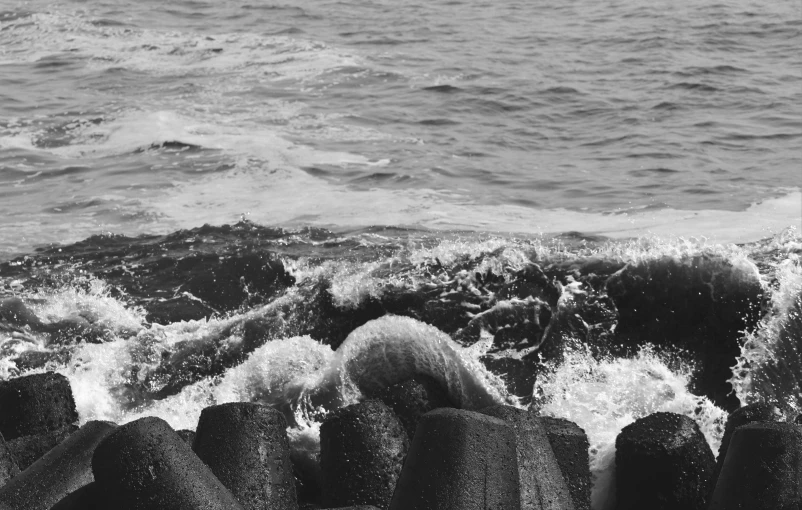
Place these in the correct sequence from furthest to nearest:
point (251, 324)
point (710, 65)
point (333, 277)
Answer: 1. point (710, 65)
2. point (333, 277)
3. point (251, 324)

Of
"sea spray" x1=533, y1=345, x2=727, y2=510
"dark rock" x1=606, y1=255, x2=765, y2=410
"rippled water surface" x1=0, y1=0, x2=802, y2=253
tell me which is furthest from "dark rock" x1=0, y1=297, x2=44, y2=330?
"dark rock" x1=606, y1=255, x2=765, y2=410

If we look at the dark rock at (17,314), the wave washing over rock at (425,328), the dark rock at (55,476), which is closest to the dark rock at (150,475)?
the dark rock at (55,476)

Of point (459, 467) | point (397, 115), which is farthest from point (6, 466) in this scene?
point (397, 115)

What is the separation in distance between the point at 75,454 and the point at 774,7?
17.4 meters

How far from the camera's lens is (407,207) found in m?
10.8

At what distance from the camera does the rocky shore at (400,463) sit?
3951mm

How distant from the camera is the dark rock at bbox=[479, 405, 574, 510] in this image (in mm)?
4289

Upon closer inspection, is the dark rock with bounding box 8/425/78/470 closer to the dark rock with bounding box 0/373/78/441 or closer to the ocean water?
the dark rock with bounding box 0/373/78/441

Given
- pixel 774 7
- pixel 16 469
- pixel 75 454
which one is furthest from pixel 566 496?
pixel 774 7

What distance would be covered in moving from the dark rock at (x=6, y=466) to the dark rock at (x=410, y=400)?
170cm

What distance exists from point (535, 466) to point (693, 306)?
10.7 ft

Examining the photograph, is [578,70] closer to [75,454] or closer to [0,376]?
[0,376]

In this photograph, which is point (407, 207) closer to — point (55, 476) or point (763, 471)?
point (55, 476)

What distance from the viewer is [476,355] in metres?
7.13
